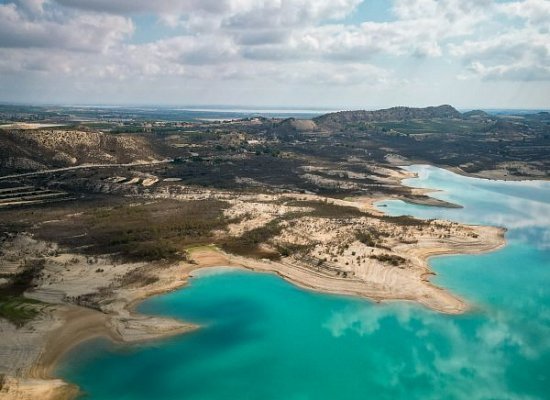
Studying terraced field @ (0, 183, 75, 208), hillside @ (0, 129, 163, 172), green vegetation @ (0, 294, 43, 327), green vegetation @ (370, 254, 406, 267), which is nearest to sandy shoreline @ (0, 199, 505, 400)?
green vegetation @ (370, 254, 406, 267)

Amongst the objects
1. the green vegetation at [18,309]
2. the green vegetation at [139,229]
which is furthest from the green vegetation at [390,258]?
the green vegetation at [18,309]

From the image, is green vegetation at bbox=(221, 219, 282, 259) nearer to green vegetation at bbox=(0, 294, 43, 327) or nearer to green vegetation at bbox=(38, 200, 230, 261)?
green vegetation at bbox=(38, 200, 230, 261)

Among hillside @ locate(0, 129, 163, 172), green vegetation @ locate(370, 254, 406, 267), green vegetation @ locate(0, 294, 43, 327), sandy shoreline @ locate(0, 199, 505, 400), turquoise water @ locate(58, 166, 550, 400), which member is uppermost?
hillside @ locate(0, 129, 163, 172)

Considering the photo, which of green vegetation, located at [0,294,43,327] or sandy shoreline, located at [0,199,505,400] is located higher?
green vegetation, located at [0,294,43,327]

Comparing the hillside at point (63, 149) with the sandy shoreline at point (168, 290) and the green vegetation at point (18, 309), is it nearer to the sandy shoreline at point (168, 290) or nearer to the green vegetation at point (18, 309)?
the sandy shoreline at point (168, 290)

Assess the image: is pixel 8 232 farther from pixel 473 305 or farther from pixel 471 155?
pixel 471 155

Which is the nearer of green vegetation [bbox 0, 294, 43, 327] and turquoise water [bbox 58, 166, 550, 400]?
turquoise water [bbox 58, 166, 550, 400]

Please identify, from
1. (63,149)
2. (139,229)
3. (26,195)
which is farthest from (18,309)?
(63,149)

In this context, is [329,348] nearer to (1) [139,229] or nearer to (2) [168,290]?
(2) [168,290]

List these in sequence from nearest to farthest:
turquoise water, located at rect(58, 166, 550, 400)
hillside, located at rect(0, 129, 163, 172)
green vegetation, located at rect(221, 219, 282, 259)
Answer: turquoise water, located at rect(58, 166, 550, 400) → green vegetation, located at rect(221, 219, 282, 259) → hillside, located at rect(0, 129, 163, 172)

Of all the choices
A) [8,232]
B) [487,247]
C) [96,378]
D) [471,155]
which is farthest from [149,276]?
[471,155]
